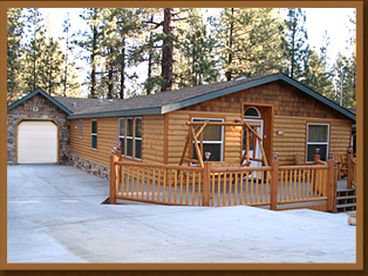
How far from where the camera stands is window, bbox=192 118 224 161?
1058 centimetres

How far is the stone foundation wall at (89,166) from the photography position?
1389cm

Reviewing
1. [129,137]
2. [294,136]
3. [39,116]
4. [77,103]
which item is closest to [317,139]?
[294,136]

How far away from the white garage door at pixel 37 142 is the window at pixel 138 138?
27.1 ft

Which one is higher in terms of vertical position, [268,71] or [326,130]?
[268,71]

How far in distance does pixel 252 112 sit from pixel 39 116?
34.4 feet

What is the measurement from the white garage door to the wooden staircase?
1325cm

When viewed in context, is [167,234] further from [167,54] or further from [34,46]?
[34,46]

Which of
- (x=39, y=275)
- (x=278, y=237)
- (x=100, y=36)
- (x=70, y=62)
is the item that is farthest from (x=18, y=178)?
(x=70, y=62)

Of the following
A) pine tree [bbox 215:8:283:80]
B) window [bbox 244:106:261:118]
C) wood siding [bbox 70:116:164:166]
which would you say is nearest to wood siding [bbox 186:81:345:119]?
window [bbox 244:106:261:118]

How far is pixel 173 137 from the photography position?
10039 millimetres

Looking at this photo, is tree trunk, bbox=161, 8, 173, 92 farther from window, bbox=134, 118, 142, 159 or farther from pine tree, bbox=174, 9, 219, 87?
window, bbox=134, 118, 142, 159

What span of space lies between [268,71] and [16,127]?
13.5 m

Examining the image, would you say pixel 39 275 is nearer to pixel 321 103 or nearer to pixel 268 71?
pixel 321 103

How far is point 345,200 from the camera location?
9.67 m
